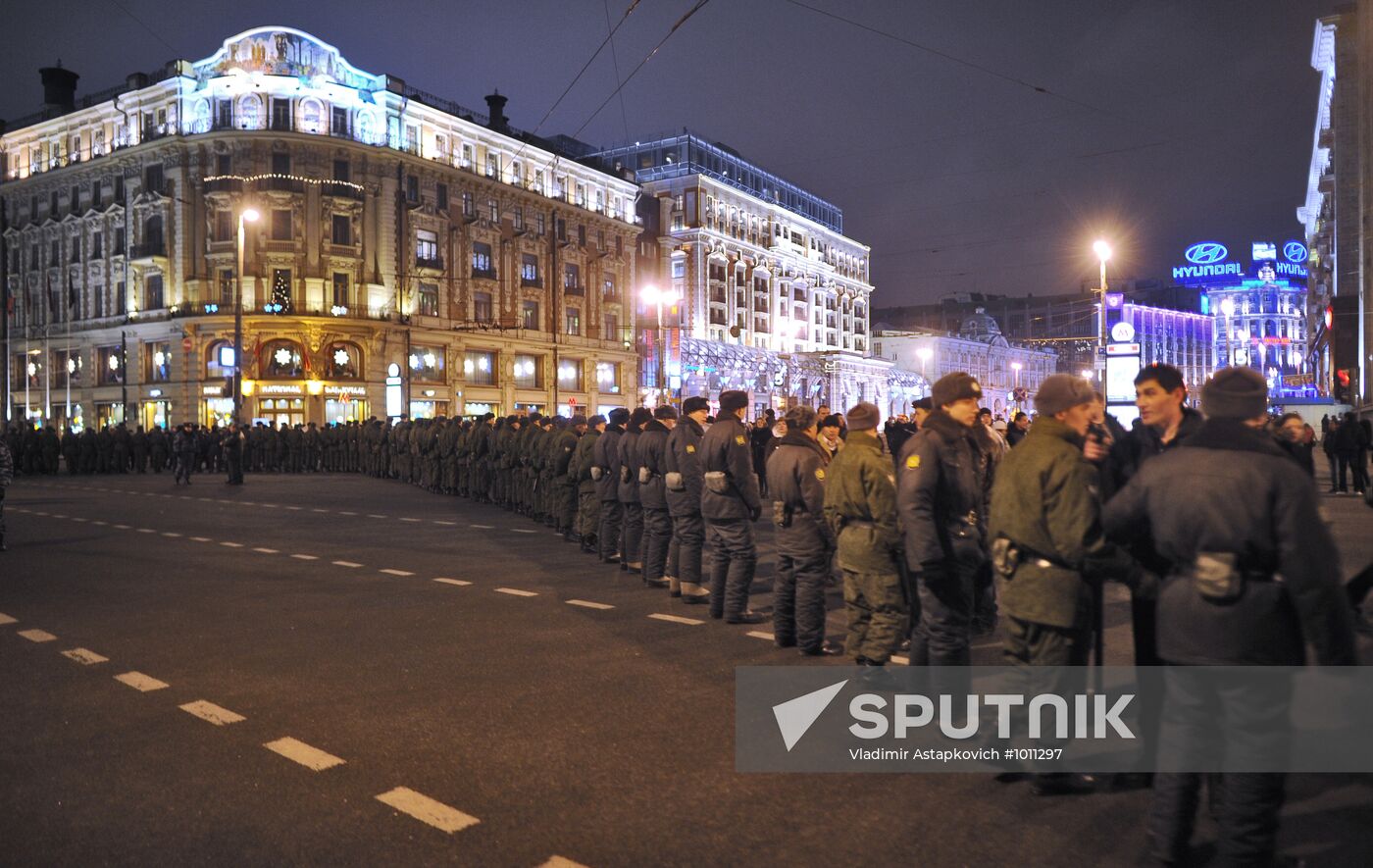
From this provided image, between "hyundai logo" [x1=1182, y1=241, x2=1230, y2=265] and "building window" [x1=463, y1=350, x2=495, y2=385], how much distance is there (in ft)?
352

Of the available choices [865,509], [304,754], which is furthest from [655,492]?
[304,754]

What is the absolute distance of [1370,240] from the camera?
38.2 meters

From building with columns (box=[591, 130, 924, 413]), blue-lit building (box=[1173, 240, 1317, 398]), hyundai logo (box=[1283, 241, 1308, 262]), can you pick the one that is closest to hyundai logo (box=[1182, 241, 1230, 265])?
blue-lit building (box=[1173, 240, 1317, 398])

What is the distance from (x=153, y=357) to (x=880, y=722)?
52611mm

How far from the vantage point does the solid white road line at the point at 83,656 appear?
23.0 ft

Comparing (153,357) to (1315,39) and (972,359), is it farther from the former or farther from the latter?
(972,359)

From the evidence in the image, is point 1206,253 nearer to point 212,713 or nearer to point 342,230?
point 342,230

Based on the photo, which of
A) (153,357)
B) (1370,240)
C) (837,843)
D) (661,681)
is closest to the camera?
(837,843)

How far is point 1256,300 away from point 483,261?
10868 centimetres

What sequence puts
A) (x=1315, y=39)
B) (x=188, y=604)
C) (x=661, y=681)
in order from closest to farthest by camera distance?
(x=661, y=681), (x=188, y=604), (x=1315, y=39)

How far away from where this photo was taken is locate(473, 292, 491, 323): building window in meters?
54.9

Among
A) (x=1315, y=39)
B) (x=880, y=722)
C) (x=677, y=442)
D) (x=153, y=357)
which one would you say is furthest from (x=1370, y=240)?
(x=153, y=357)

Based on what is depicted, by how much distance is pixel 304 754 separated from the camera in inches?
198

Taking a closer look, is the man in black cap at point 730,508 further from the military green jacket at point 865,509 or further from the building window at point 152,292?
the building window at point 152,292
